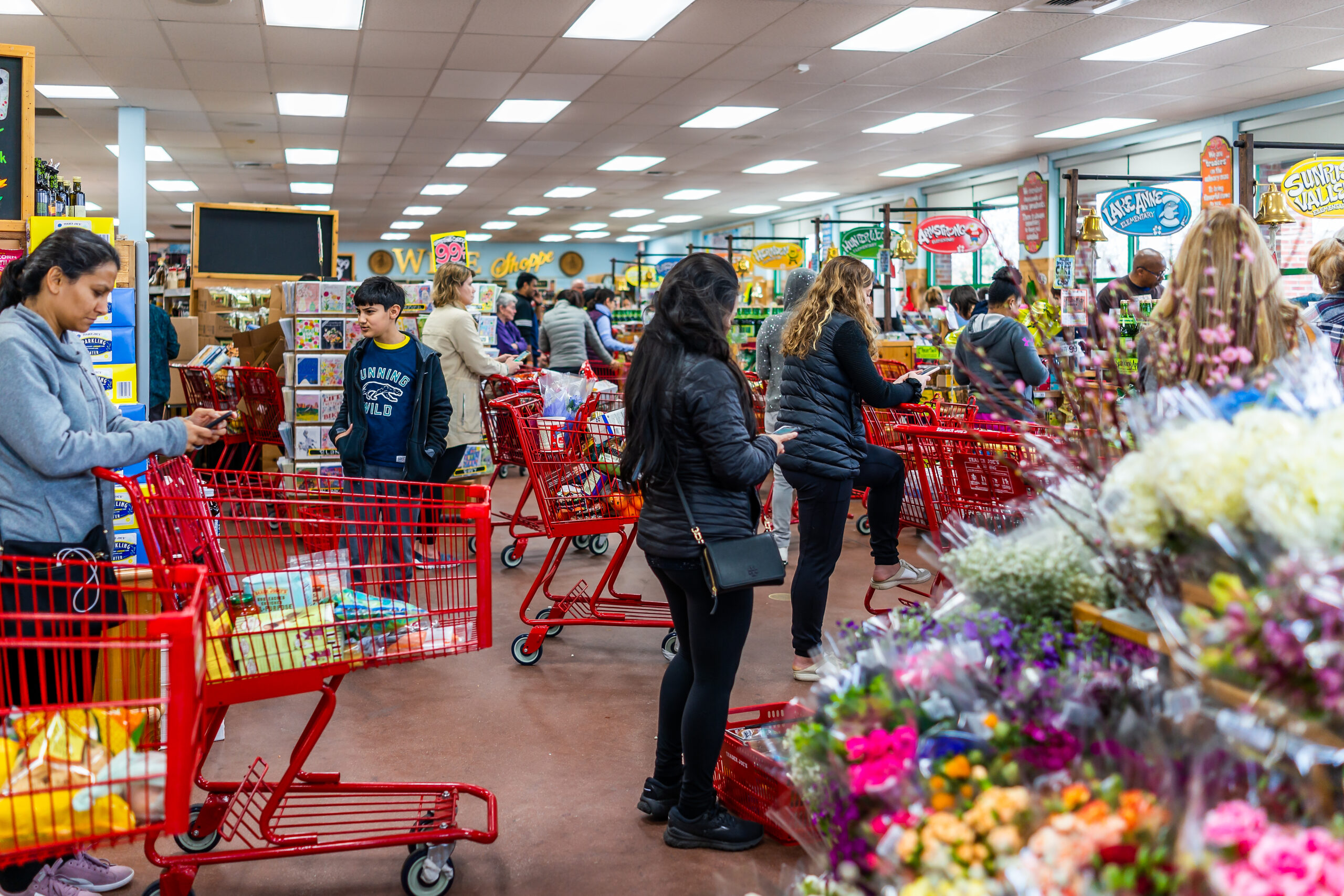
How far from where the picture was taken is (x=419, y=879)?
2381mm

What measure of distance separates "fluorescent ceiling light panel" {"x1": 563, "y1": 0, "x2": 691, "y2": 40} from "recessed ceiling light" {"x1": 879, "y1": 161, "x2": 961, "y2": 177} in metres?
6.95

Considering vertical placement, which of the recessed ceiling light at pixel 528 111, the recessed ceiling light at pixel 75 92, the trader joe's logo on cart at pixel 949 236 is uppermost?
the recessed ceiling light at pixel 528 111

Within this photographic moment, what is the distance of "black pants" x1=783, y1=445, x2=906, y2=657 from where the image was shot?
3.59 meters

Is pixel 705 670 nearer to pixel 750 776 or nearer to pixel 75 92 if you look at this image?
pixel 750 776

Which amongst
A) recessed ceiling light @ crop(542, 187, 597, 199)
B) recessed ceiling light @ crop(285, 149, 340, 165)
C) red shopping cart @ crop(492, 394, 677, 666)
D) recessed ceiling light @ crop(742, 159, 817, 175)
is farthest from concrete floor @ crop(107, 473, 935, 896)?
recessed ceiling light @ crop(542, 187, 597, 199)

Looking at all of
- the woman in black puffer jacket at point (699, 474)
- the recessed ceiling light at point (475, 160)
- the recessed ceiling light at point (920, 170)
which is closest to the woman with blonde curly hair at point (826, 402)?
the woman in black puffer jacket at point (699, 474)

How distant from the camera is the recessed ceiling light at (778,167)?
42.9 feet

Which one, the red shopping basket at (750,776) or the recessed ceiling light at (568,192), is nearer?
the red shopping basket at (750,776)

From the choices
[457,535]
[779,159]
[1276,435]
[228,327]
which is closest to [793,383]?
[457,535]

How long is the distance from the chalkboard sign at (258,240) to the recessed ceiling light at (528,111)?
1.84m

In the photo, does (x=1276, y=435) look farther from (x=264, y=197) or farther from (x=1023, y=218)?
(x=264, y=197)

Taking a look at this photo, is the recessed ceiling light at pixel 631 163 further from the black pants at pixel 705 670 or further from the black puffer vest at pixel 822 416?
the black pants at pixel 705 670

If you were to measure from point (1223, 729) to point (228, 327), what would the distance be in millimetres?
9241

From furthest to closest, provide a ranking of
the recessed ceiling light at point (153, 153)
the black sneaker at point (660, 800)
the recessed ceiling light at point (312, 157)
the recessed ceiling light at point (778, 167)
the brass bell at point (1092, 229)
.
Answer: the recessed ceiling light at point (778, 167)
the recessed ceiling light at point (312, 157)
the recessed ceiling light at point (153, 153)
the brass bell at point (1092, 229)
the black sneaker at point (660, 800)
